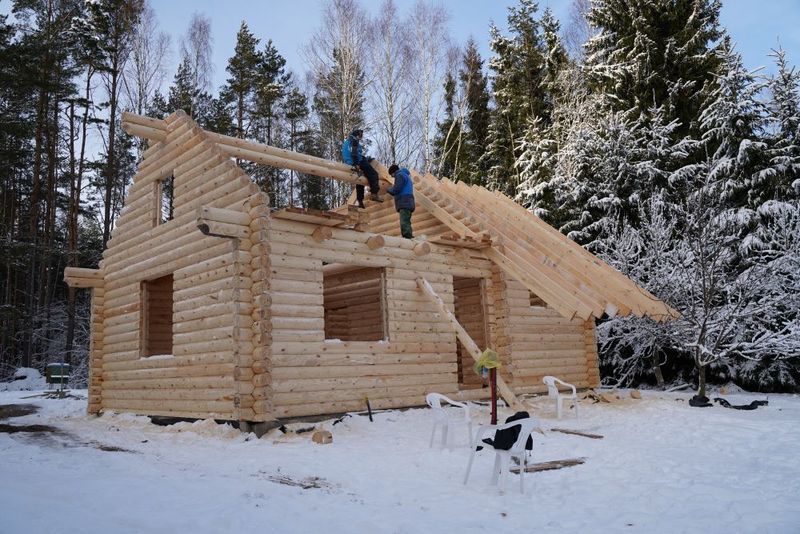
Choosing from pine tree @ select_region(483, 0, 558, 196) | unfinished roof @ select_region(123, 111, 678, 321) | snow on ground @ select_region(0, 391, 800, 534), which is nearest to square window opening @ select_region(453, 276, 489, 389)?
unfinished roof @ select_region(123, 111, 678, 321)

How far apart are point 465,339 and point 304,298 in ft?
10.2

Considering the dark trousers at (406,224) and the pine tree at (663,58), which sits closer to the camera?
the dark trousers at (406,224)

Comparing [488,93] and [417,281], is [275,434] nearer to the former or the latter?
[417,281]

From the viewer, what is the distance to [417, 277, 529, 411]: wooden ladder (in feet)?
35.4

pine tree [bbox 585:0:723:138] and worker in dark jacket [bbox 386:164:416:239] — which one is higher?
pine tree [bbox 585:0:723:138]

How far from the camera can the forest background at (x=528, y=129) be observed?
16984 millimetres

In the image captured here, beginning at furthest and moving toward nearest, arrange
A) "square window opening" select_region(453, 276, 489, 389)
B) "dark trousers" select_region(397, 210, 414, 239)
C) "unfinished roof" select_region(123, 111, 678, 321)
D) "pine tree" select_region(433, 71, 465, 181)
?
"pine tree" select_region(433, 71, 465, 181)
"square window opening" select_region(453, 276, 489, 389)
"dark trousers" select_region(397, 210, 414, 239)
"unfinished roof" select_region(123, 111, 678, 321)

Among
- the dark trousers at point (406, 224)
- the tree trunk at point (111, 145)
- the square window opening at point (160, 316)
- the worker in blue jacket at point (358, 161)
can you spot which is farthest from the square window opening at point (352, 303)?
the tree trunk at point (111, 145)

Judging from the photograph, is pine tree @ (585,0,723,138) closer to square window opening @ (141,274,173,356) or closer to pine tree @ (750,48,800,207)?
pine tree @ (750,48,800,207)

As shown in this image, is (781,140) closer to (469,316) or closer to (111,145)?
(469,316)

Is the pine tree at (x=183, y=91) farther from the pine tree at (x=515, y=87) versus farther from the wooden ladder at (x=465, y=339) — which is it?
the wooden ladder at (x=465, y=339)

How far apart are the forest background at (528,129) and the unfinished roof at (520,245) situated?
296cm

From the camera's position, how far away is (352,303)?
51.9 feet

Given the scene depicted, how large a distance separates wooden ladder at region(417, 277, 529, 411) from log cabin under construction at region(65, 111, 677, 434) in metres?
0.04
